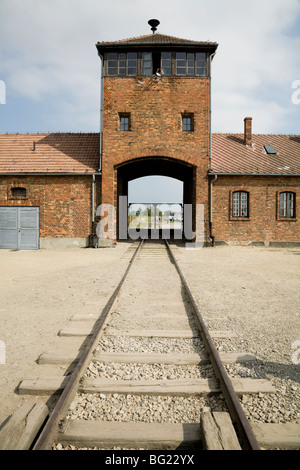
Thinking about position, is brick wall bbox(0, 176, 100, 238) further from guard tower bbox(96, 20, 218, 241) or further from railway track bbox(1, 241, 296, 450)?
railway track bbox(1, 241, 296, 450)

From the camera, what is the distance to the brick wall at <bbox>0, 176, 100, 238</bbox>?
15.5 meters

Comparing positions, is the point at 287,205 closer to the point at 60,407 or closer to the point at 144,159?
the point at 144,159

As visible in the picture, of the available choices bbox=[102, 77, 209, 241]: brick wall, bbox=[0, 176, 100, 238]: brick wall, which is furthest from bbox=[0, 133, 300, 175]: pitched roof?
bbox=[102, 77, 209, 241]: brick wall

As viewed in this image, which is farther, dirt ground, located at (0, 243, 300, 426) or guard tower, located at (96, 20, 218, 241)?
guard tower, located at (96, 20, 218, 241)

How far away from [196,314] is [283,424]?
2.40m

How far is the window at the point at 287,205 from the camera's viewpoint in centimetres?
1645

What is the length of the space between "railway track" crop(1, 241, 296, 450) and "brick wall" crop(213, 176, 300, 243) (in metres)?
12.0

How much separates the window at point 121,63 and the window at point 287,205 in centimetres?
1129

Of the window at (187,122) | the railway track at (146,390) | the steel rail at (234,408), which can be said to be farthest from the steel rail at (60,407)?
the window at (187,122)

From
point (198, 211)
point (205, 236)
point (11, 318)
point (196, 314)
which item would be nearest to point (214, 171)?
point (198, 211)

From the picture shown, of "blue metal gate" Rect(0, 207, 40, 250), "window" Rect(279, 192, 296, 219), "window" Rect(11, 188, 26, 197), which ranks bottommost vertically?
"blue metal gate" Rect(0, 207, 40, 250)
